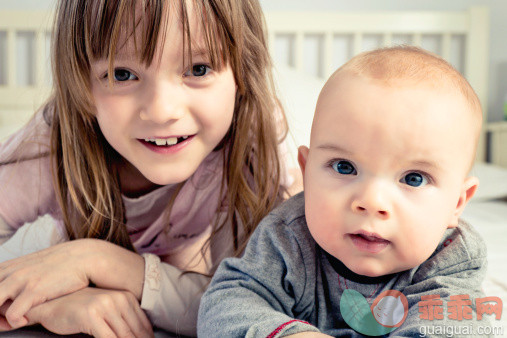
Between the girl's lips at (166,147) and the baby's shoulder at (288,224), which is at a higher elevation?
the girl's lips at (166,147)

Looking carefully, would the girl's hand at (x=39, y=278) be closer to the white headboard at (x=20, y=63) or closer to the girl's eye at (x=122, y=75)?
the girl's eye at (x=122, y=75)

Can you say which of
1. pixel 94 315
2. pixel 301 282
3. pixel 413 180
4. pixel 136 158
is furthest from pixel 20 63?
pixel 413 180

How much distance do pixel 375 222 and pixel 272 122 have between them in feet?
1.48

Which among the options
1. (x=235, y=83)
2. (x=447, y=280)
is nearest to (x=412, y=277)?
(x=447, y=280)

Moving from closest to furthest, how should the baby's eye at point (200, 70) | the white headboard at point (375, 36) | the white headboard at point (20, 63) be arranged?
the baby's eye at point (200, 70), the white headboard at point (20, 63), the white headboard at point (375, 36)

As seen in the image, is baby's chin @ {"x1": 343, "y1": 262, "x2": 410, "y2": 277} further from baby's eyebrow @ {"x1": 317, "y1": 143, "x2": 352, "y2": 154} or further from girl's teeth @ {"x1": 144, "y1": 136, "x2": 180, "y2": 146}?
girl's teeth @ {"x1": 144, "y1": 136, "x2": 180, "y2": 146}

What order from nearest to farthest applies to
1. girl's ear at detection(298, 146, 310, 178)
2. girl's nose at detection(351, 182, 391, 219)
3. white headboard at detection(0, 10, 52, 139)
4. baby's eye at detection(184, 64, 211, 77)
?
girl's nose at detection(351, 182, 391, 219), girl's ear at detection(298, 146, 310, 178), baby's eye at detection(184, 64, 211, 77), white headboard at detection(0, 10, 52, 139)

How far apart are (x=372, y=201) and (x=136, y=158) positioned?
42cm

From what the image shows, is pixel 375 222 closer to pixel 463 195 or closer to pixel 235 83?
pixel 463 195

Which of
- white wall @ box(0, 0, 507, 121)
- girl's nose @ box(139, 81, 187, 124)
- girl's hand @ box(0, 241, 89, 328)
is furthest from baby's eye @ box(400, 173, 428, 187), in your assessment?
white wall @ box(0, 0, 507, 121)

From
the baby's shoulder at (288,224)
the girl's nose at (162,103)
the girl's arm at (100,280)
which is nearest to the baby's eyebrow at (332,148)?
the baby's shoulder at (288,224)

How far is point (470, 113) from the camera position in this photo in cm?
61

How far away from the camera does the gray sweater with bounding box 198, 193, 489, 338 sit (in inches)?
24.0

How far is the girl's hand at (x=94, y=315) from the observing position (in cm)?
71
